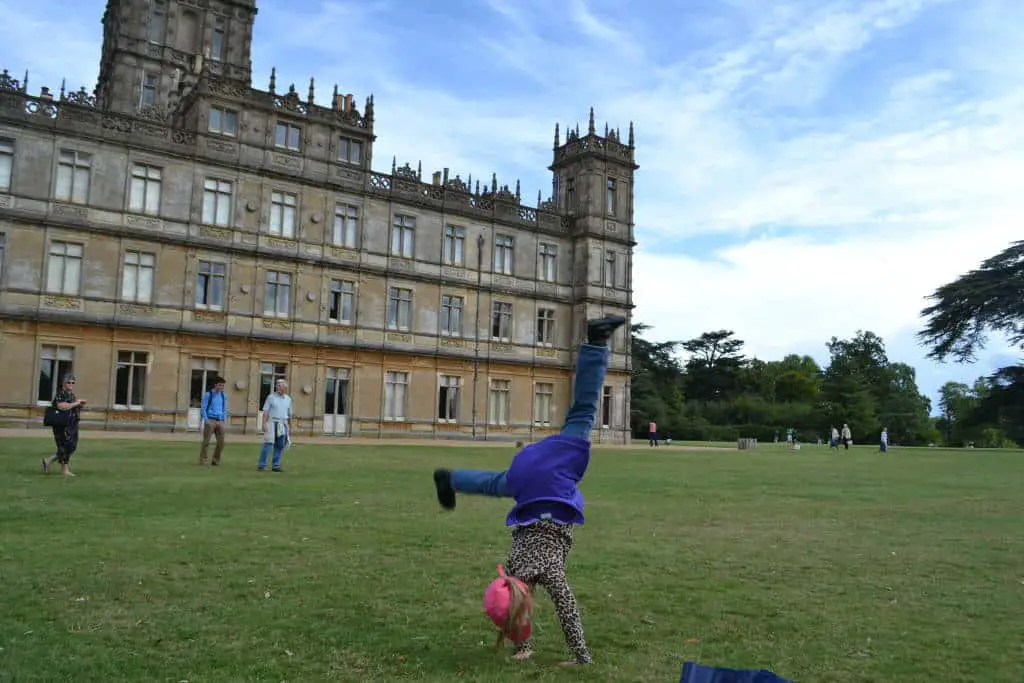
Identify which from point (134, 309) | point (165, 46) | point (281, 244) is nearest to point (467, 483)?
point (134, 309)

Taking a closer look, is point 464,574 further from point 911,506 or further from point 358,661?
point 911,506

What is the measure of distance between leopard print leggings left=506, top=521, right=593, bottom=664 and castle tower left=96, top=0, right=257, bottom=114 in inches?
1599

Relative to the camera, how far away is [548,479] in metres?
5.69

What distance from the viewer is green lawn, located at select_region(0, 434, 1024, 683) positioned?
5613mm

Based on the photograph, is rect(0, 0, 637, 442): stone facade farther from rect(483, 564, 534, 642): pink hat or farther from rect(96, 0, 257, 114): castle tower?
rect(483, 564, 534, 642): pink hat

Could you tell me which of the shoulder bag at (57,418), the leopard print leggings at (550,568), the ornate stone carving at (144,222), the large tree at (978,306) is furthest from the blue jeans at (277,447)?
the large tree at (978,306)

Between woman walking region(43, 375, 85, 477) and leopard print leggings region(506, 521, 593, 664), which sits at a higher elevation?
woman walking region(43, 375, 85, 477)

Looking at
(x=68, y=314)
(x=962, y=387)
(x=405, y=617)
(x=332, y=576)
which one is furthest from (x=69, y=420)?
(x=962, y=387)

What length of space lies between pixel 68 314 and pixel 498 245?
20.0 meters

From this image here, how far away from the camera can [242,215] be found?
36.1 m

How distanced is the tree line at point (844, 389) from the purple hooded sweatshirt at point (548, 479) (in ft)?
185

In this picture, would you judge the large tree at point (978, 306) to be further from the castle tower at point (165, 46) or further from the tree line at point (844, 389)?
the castle tower at point (165, 46)

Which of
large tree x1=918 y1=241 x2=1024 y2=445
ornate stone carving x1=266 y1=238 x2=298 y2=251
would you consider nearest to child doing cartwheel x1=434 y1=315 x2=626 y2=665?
ornate stone carving x1=266 y1=238 x2=298 y2=251

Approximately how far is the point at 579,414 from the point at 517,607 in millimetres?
1332
